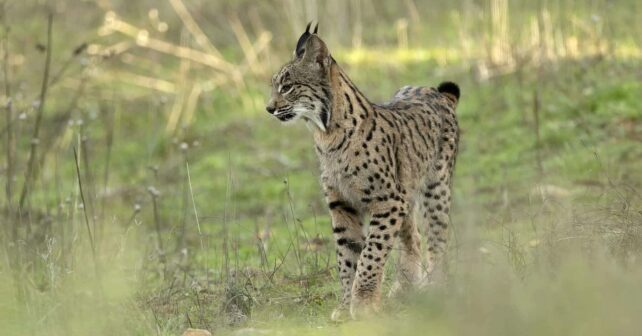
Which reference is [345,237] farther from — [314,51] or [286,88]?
[314,51]

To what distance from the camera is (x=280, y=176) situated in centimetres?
1427

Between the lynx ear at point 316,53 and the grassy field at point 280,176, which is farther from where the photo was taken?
the lynx ear at point 316,53

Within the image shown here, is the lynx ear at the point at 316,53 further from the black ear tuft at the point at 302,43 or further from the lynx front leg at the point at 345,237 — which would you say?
the lynx front leg at the point at 345,237

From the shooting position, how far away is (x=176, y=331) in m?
7.41

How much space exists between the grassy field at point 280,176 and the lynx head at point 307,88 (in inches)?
32.6

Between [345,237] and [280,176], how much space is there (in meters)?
6.21

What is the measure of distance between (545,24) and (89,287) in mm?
9014

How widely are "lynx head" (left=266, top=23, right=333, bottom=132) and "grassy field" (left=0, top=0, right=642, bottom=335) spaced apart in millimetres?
829

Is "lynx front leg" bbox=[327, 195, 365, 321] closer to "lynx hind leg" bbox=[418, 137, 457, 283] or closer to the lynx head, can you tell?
the lynx head

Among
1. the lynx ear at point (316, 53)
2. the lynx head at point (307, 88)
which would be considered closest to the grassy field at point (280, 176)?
the lynx head at point (307, 88)

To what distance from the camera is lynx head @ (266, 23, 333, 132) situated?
7.84 m

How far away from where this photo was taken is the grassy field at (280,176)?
6480mm

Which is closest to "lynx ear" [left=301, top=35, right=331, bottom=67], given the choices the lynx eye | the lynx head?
the lynx head

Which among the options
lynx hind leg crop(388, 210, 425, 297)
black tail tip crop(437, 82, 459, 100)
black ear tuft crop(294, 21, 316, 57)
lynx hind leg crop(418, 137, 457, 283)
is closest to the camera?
black ear tuft crop(294, 21, 316, 57)
